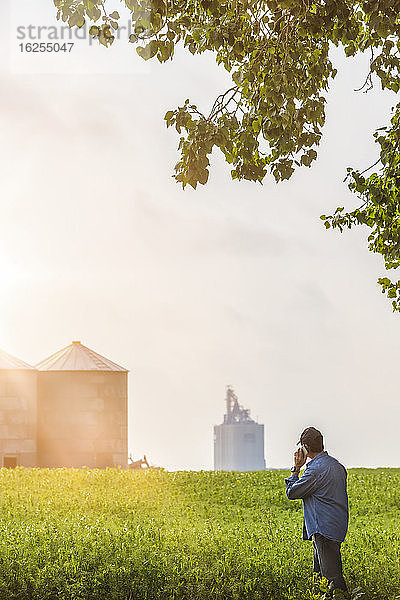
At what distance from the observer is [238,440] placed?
134500 mm

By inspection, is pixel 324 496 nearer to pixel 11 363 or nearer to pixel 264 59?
pixel 264 59

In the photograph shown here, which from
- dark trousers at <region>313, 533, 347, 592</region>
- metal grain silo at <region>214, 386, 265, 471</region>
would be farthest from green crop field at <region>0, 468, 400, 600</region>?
metal grain silo at <region>214, 386, 265, 471</region>

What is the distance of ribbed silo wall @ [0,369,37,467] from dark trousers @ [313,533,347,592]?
70.6 ft

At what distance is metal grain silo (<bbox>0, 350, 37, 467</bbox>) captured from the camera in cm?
2878

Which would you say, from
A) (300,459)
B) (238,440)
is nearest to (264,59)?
(300,459)

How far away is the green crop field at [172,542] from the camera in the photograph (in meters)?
9.84

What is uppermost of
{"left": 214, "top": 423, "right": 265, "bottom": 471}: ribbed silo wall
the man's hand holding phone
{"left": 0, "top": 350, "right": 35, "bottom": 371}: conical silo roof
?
{"left": 0, "top": 350, "right": 35, "bottom": 371}: conical silo roof

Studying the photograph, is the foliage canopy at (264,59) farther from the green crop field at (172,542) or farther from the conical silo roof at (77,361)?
the conical silo roof at (77,361)

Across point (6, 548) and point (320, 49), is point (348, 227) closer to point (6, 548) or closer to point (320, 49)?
point (320, 49)

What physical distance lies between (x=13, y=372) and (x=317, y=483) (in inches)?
874

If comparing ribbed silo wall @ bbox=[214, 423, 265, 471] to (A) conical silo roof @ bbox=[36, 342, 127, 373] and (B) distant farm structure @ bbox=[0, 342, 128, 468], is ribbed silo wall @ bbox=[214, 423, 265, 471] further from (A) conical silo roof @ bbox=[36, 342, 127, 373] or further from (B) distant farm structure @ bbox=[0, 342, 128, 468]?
(B) distant farm structure @ bbox=[0, 342, 128, 468]

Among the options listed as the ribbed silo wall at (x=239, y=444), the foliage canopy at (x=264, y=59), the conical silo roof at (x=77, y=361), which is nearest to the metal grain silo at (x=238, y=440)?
the ribbed silo wall at (x=239, y=444)

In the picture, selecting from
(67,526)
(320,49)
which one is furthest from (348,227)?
(67,526)

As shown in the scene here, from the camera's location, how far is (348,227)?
41.4 ft
